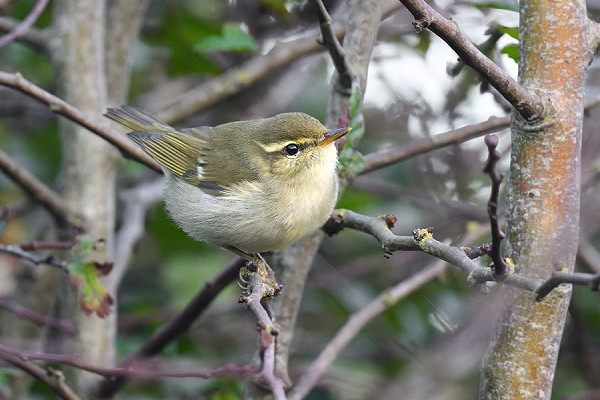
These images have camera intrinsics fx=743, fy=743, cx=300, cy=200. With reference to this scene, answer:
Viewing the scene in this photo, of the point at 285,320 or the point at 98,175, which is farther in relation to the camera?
the point at 98,175

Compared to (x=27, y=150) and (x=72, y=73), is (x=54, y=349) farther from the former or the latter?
(x=27, y=150)

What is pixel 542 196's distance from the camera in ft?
6.44

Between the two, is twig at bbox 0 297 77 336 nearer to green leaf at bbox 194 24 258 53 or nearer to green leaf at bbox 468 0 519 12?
green leaf at bbox 194 24 258 53

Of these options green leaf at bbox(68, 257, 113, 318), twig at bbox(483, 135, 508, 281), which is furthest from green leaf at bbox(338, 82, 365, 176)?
twig at bbox(483, 135, 508, 281)

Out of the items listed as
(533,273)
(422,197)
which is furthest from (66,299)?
(533,273)

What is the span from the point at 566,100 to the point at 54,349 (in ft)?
9.06

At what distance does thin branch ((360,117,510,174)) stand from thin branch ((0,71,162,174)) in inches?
36.1

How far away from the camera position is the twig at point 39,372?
7.79 ft

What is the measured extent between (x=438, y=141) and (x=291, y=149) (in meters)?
0.67

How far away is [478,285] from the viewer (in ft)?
5.05

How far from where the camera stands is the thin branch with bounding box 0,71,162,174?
2.53 meters

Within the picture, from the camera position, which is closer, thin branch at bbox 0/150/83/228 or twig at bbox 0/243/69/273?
twig at bbox 0/243/69/273

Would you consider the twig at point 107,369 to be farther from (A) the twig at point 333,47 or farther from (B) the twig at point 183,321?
(A) the twig at point 333,47

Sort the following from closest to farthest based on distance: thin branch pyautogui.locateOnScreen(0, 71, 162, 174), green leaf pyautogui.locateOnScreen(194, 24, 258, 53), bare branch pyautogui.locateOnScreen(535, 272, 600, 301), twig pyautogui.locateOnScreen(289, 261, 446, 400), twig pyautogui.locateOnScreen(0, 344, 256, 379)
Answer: bare branch pyautogui.locateOnScreen(535, 272, 600, 301) < twig pyautogui.locateOnScreen(0, 344, 256, 379) < thin branch pyautogui.locateOnScreen(0, 71, 162, 174) < twig pyautogui.locateOnScreen(289, 261, 446, 400) < green leaf pyautogui.locateOnScreen(194, 24, 258, 53)
